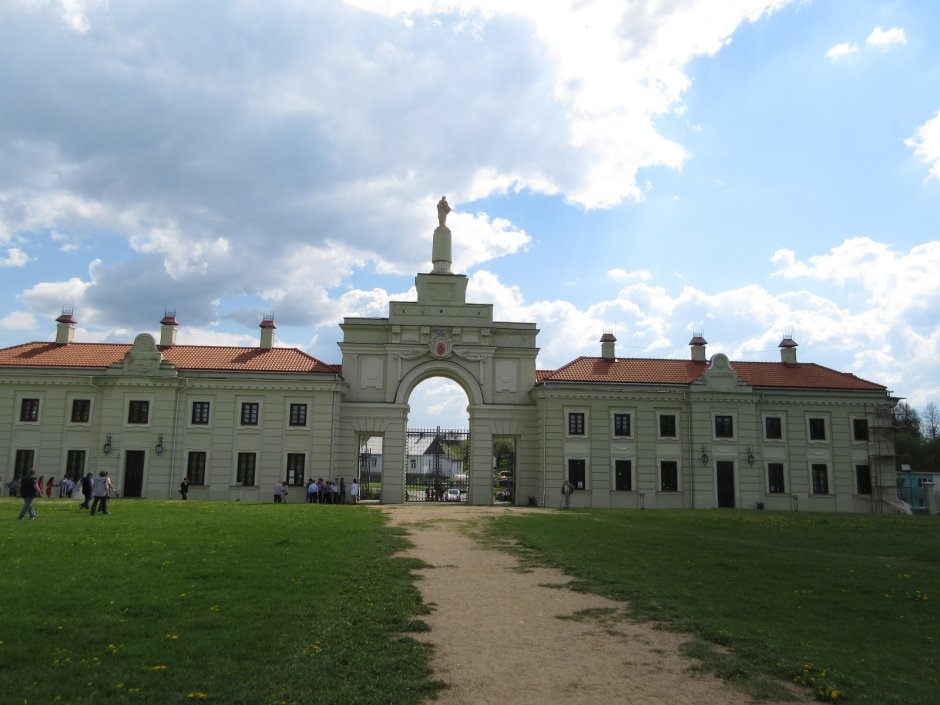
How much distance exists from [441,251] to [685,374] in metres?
17.5

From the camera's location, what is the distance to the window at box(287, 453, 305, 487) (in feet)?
135

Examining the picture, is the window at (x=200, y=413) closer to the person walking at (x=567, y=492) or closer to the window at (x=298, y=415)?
the window at (x=298, y=415)

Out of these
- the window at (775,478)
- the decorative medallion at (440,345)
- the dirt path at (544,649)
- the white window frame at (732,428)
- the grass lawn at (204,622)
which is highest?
the decorative medallion at (440,345)

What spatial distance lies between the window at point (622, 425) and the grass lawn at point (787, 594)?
58.3ft

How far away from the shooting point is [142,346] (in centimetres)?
4106

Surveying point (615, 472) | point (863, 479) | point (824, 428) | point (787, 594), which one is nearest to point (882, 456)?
point (863, 479)

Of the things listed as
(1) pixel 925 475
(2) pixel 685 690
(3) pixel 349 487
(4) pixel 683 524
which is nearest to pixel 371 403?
(3) pixel 349 487

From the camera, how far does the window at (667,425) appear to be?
1695 inches

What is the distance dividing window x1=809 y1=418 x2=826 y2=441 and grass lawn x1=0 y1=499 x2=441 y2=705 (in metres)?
35.6

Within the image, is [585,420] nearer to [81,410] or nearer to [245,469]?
[245,469]

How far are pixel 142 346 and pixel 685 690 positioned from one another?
131 feet

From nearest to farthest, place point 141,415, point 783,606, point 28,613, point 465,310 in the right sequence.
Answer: point 28,613 < point 783,606 < point 141,415 < point 465,310

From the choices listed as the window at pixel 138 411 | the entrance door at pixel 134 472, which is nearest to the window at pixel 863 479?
the entrance door at pixel 134 472

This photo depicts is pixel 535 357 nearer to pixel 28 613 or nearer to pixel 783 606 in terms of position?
pixel 783 606
